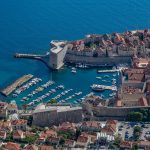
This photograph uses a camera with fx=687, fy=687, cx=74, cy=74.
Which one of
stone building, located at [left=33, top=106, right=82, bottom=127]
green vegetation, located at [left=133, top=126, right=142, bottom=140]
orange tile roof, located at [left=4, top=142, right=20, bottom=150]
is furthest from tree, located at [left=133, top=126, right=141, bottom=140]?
orange tile roof, located at [left=4, top=142, right=20, bottom=150]

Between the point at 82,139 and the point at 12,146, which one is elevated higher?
the point at 82,139

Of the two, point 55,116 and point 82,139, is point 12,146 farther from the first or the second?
point 55,116

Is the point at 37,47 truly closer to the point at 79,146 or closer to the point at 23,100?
the point at 23,100

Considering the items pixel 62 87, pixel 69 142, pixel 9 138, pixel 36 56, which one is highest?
pixel 36 56

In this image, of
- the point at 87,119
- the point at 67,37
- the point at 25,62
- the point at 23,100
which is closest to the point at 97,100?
the point at 87,119

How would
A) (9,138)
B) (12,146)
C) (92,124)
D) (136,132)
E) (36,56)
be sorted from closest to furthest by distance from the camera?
1. (12,146)
2. (9,138)
3. (136,132)
4. (92,124)
5. (36,56)

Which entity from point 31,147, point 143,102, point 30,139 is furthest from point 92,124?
point 31,147

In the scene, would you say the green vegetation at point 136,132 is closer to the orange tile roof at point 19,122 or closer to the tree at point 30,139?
the tree at point 30,139

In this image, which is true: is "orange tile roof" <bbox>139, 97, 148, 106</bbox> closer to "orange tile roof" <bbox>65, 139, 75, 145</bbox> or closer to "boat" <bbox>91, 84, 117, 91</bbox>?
"boat" <bbox>91, 84, 117, 91</bbox>
